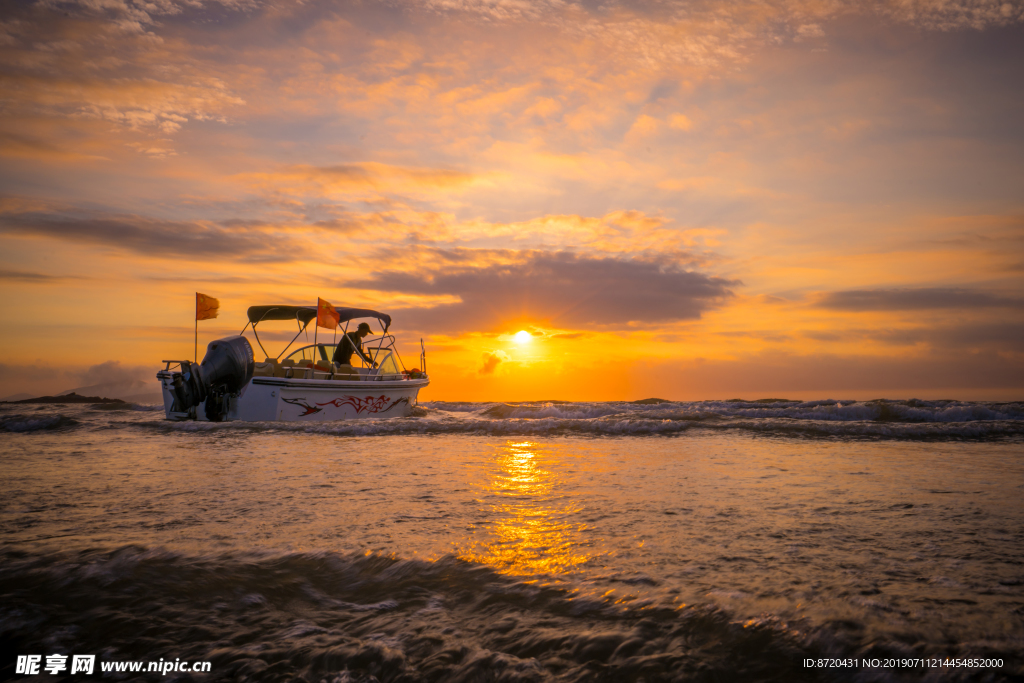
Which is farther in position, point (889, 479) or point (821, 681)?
point (889, 479)

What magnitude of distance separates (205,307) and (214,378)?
2688 mm

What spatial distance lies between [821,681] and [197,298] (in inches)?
786

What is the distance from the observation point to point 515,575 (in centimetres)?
343

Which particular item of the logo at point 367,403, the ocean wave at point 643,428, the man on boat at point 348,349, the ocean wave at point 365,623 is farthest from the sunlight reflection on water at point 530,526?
the man on boat at point 348,349

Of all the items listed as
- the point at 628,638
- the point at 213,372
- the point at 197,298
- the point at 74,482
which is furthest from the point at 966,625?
→ the point at 197,298

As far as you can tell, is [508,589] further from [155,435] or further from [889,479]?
[155,435]

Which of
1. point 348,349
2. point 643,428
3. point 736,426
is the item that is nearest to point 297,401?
point 348,349

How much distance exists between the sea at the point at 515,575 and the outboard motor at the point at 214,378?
10.3 metres

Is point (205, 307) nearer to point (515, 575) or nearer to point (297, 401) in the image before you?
point (297, 401)

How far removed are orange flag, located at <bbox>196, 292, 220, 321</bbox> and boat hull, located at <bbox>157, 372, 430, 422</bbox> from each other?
87.2 inches

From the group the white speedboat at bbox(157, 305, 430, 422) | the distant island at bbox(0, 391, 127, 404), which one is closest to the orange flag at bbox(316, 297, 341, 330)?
the white speedboat at bbox(157, 305, 430, 422)

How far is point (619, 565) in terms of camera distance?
355 cm

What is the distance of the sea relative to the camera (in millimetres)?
2451

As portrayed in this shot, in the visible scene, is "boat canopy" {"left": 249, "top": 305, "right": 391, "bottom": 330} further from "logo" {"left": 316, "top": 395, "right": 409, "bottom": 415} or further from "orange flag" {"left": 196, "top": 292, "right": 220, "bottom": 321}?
"logo" {"left": 316, "top": 395, "right": 409, "bottom": 415}
